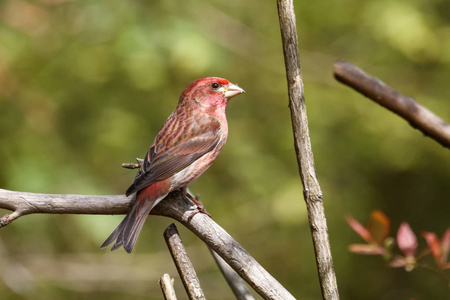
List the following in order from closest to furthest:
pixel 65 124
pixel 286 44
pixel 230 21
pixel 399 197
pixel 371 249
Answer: pixel 286 44 → pixel 371 249 → pixel 65 124 → pixel 230 21 → pixel 399 197

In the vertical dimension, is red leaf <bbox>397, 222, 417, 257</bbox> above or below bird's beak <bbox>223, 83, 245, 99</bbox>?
below

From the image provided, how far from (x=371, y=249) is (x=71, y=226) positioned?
3355 mm

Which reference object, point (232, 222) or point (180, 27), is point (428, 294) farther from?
point (180, 27)

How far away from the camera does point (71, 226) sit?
513 cm

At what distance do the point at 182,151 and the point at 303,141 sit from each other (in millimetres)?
1288

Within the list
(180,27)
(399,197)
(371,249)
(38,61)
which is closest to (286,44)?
(371,249)

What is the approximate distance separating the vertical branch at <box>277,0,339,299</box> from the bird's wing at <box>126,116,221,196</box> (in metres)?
1.05

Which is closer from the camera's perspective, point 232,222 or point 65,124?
point 65,124

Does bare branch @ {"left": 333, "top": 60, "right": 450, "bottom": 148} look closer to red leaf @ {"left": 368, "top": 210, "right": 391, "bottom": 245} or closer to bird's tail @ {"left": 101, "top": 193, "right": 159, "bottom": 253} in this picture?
red leaf @ {"left": 368, "top": 210, "right": 391, "bottom": 245}

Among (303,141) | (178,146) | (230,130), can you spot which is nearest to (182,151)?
(178,146)

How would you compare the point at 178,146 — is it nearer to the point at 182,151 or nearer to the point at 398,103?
the point at 182,151

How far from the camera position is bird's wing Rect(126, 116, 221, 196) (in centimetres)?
299

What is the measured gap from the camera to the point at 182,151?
317cm

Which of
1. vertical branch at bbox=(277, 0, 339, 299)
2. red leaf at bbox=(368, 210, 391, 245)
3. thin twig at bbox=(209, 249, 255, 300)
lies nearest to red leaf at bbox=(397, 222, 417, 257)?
red leaf at bbox=(368, 210, 391, 245)
